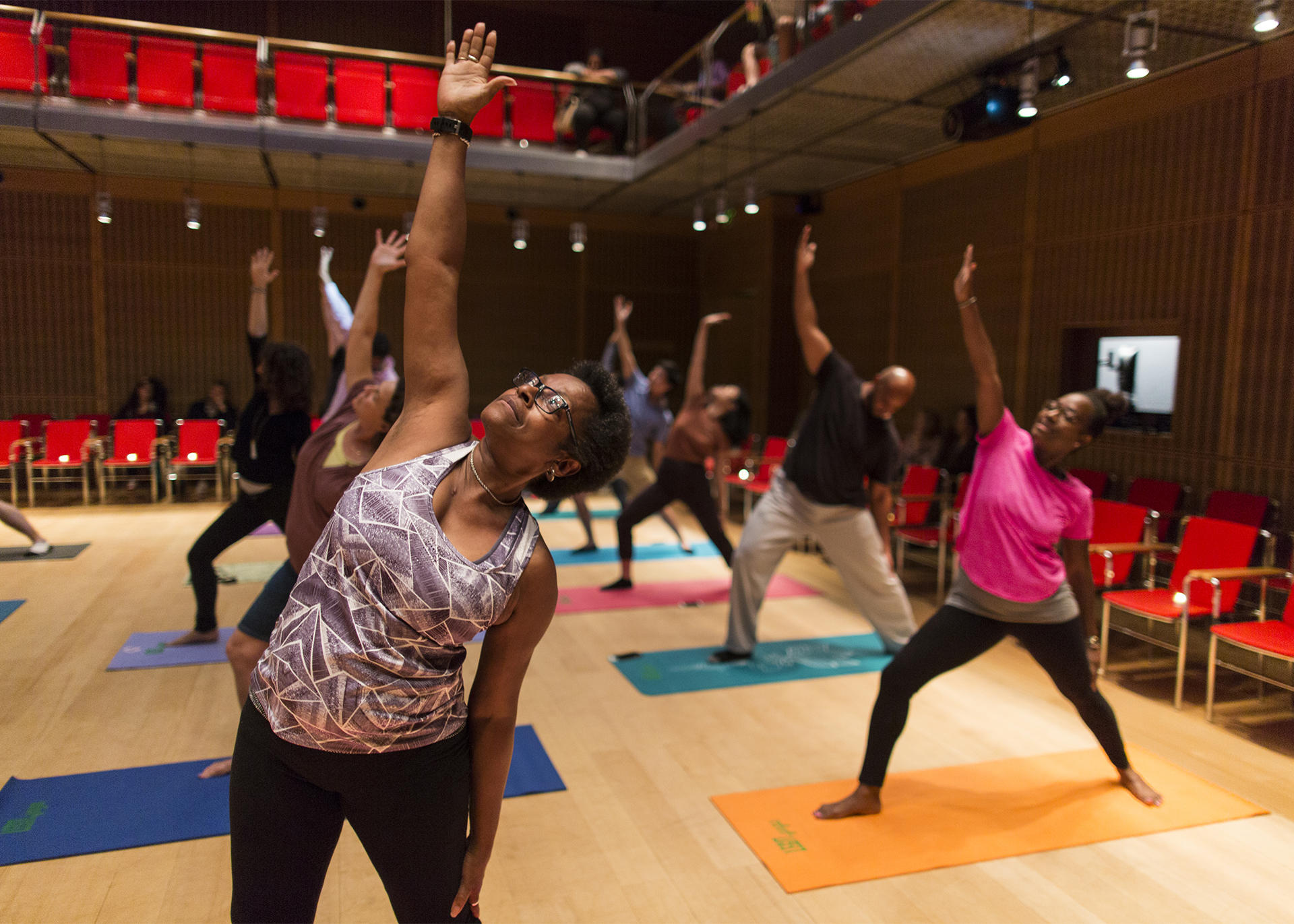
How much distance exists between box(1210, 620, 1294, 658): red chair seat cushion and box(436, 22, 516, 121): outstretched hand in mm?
3782

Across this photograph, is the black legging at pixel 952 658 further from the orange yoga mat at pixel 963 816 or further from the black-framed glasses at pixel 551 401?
the black-framed glasses at pixel 551 401

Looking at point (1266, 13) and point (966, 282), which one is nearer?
A: point (966, 282)

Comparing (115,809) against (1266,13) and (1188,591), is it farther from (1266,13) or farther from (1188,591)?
(1266,13)

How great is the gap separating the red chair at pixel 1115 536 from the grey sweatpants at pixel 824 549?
116 centimetres

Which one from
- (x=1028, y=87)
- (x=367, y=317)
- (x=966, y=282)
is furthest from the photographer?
(x=1028, y=87)

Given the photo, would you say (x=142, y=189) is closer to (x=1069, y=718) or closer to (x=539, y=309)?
(x=1069, y=718)

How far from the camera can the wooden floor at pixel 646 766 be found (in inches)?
93.2

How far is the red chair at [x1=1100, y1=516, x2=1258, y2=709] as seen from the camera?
409 centimetres

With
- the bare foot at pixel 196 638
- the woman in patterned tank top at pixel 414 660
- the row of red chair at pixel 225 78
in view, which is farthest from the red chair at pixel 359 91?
the woman in patterned tank top at pixel 414 660

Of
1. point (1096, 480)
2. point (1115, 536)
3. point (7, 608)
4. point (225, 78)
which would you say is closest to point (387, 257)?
point (7, 608)

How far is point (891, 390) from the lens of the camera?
4.14 m

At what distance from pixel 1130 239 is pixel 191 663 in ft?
22.3

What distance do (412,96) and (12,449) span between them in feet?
11.7

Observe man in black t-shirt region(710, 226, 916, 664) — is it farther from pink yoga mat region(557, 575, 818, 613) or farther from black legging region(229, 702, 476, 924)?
black legging region(229, 702, 476, 924)
